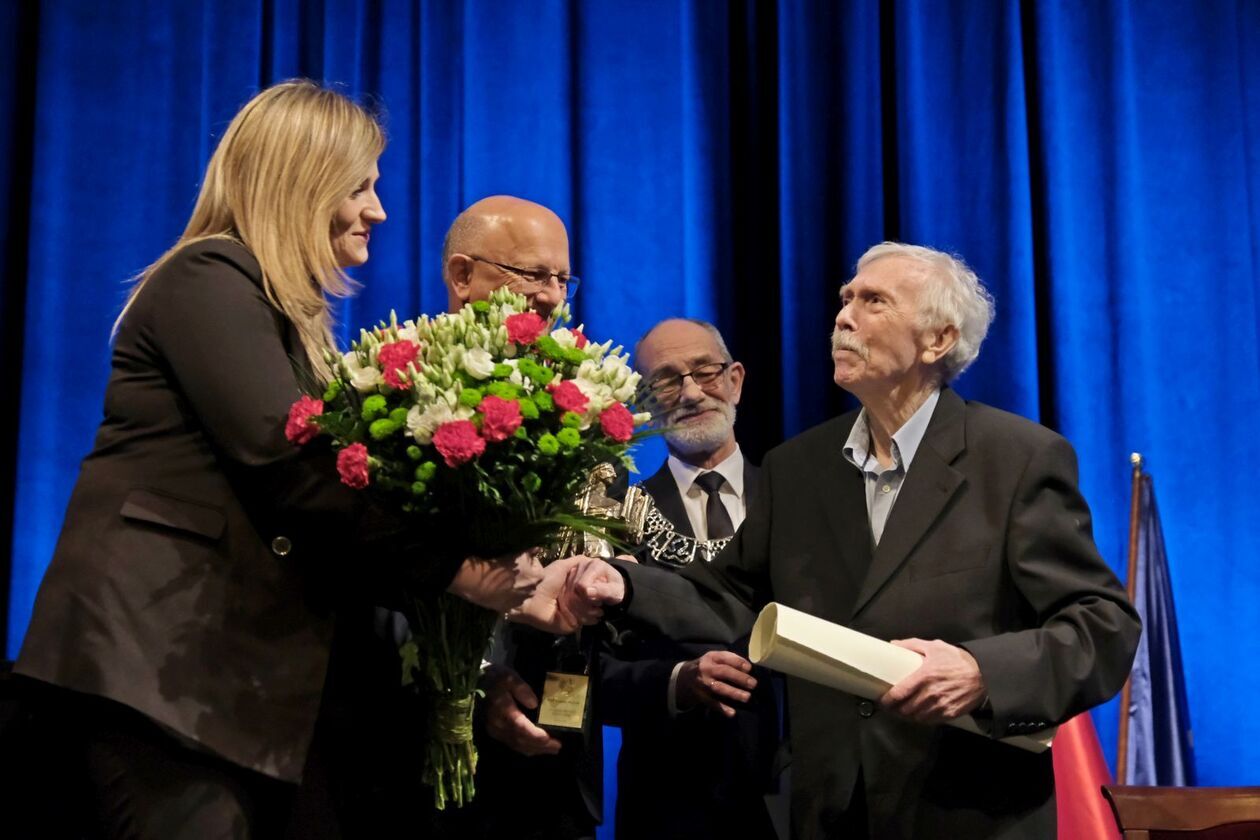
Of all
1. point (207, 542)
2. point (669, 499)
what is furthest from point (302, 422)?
Answer: point (669, 499)

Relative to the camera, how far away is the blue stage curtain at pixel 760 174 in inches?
172

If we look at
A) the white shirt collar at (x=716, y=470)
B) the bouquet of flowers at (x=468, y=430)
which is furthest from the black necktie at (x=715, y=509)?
the bouquet of flowers at (x=468, y=430)

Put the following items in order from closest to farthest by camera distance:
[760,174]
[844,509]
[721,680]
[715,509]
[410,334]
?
[410,334] → [844,509] → [721,680] → [715,509] → [760,174]

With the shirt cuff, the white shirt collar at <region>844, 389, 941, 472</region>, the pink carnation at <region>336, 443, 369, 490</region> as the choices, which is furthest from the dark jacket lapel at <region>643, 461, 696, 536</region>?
the pink carnation at <region>336, 443, 369, 490</region>

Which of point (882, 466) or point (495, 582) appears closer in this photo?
point (495, 582)

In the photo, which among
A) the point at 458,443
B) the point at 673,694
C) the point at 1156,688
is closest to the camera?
the point at 458,443

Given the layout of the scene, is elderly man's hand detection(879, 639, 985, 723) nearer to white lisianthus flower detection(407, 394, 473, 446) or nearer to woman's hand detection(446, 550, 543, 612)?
woman's hand detection(446, 550, 543, 612)

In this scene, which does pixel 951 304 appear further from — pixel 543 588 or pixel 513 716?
pixel 513 716

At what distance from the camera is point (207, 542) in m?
1.81

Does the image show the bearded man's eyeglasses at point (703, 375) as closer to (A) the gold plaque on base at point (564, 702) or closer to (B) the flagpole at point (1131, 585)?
(B) the flagpole at point (1131, 585)

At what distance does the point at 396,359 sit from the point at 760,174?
2.95 metres

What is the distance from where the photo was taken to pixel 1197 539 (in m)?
4.28

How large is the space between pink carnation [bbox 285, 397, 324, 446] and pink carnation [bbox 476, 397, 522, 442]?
0.23 meters

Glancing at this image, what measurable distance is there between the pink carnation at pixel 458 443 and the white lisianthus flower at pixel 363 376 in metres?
0.15
